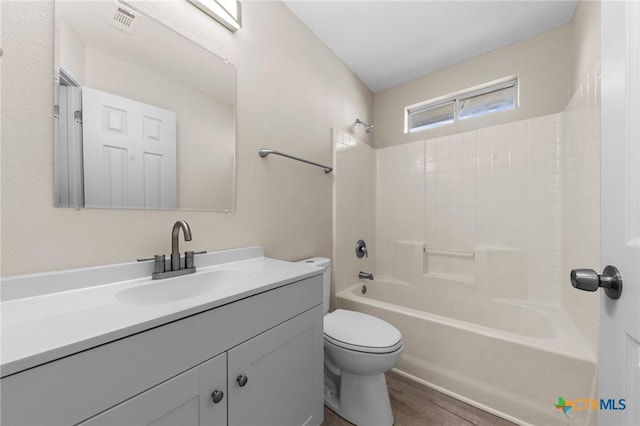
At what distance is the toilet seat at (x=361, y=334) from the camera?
1196 mm

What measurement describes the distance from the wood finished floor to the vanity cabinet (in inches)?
20.2

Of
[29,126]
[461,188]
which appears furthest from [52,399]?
[461,188]

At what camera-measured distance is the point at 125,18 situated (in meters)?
0.95

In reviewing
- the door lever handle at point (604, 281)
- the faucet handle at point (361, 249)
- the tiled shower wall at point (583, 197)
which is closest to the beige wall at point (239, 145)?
the faucet handle at point (361, 249)

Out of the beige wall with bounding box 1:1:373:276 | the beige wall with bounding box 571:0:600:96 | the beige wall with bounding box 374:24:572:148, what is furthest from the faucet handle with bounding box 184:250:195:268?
the beige wall with bounding box 374:24:572:148

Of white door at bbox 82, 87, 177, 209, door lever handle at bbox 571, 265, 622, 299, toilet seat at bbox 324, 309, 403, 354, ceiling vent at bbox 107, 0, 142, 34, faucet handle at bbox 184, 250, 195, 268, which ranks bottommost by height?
toilet seat at bbox 324, 309, 403, 354

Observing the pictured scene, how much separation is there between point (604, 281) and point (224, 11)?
1.72 m

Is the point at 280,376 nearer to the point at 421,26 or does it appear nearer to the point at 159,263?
the point at 159,263

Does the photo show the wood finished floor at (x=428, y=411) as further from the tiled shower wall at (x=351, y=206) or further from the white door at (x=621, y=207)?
the white door at (x=621, y=207)

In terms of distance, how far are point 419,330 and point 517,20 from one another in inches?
90.6

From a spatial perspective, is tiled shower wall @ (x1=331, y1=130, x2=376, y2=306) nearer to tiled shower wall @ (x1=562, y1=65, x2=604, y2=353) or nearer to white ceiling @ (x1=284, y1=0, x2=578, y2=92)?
white ceiling @ (x1=284, y1=0, x2=578, y2=92)

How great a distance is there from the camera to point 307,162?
1.65 meters

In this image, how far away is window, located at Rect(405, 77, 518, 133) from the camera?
2107 millimetres

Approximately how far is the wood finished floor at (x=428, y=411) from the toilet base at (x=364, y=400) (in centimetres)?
6
